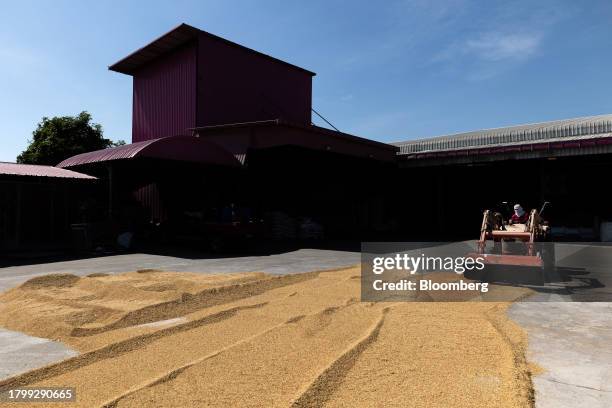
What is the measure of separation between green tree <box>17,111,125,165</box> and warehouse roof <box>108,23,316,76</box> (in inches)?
477

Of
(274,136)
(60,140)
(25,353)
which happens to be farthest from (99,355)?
(60,140)

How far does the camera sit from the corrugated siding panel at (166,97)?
888 inches

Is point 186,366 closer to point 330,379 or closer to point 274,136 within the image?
point 330,379

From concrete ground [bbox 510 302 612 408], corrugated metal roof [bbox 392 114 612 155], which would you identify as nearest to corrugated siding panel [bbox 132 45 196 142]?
corrugated metal roof [bbox 392 114 612 155]

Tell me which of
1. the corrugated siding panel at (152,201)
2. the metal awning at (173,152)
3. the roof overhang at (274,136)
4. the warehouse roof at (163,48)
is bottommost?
the corrugated siding panel at (152,201)

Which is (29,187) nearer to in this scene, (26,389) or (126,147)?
(126,147)

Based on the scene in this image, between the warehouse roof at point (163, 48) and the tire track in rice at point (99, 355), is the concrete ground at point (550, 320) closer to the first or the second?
the tire track in rice at point (99, 355)

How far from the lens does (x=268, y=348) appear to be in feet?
15.6

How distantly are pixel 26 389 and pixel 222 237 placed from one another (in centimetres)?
1115

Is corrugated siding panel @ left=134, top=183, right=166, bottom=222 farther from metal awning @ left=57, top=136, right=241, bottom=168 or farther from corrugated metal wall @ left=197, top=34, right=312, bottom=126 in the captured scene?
corrugated metal wall @ left=197, top=34, right=312, bottom=126

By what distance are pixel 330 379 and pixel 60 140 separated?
3866cm

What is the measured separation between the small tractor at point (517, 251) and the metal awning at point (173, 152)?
11.7 meters

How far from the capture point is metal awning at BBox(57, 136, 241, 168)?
53.8 ft

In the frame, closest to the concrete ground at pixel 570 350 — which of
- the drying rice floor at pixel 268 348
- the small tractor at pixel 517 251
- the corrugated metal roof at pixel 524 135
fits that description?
the drying rice floor at pixel 268 348
